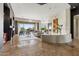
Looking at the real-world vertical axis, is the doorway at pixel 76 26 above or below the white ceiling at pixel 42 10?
below

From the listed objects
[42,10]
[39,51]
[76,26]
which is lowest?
[39,51]

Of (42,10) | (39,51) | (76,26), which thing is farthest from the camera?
(76,26)

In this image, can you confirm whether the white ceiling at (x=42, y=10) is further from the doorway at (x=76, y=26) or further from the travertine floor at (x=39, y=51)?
the travertine floor at (x=39, y=51)

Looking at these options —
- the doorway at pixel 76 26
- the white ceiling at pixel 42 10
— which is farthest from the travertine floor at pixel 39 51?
the doorway at pixel 76 26

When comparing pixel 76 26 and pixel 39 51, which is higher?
pixel 76 26

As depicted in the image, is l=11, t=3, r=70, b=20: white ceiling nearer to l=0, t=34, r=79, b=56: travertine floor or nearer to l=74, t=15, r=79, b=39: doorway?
l=74, t=15, r=79, b=39: doorway

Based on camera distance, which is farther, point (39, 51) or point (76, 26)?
point (76, 26)

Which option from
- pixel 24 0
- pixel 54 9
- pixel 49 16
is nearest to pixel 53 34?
pixel 49 16

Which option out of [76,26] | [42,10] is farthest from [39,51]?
[76,26]

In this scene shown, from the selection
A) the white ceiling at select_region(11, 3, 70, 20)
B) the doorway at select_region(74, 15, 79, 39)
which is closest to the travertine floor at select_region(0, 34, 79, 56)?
the white ceiling at select_region(11, 3, 70, 20)

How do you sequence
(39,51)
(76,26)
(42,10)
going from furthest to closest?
(76,26) → (42,10) → (39,51)

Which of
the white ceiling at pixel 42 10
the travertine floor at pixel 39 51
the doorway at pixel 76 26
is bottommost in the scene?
the travertine floor at pixel 39 51

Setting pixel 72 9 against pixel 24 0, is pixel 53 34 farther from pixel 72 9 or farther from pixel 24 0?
pixel 24 0

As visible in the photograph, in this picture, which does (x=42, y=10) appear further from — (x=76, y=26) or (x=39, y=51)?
(x=39, y=51)
